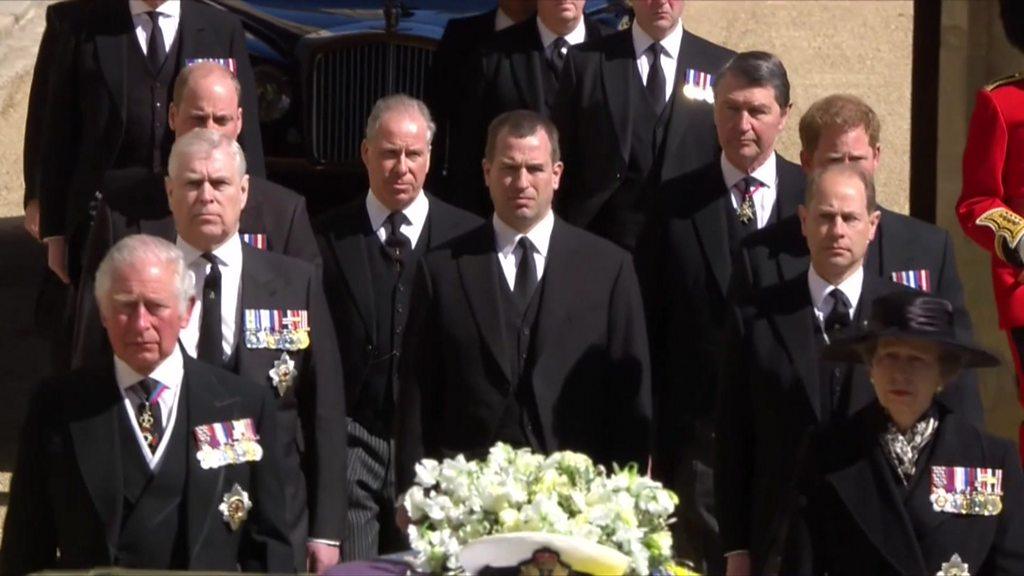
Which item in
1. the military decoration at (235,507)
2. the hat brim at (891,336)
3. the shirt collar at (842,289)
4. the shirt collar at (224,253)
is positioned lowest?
the military decoration at (235,507)

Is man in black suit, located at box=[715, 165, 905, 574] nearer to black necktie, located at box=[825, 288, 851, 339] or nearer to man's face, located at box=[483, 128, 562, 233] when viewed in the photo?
black necktie, located at box=[825, 288, 851, 339]

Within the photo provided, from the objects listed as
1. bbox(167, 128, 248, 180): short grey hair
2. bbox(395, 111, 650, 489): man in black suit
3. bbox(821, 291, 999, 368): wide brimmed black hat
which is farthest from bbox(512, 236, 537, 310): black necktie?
bbox(821, 291, 999, 368): wide brimmed black hat

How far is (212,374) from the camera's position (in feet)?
22.8

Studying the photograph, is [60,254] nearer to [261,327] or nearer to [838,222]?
[261,327]

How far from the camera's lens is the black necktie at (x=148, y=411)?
6.82m

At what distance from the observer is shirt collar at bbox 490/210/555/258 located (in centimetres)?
792

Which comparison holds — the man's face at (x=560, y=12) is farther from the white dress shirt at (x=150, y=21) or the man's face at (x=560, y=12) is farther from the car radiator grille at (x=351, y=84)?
the car radiator grille at (x=351, y=84)

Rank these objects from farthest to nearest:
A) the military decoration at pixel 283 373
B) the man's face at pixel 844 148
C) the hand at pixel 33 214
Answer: the hand at pixel 33 214
the man's face at pixel 844 148
the military decoration at pixel 283 373

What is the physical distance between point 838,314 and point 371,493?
177 cm

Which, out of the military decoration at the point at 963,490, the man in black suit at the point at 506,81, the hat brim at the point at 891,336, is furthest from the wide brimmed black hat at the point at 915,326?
the man in black suit at the point at 506,81

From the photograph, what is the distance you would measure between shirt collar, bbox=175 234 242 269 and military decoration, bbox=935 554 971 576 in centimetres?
236

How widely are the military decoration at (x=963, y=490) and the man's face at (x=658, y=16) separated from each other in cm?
266

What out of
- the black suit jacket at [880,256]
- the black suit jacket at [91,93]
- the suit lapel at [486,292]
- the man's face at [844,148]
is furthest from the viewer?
the black suit jacket at [91,93]

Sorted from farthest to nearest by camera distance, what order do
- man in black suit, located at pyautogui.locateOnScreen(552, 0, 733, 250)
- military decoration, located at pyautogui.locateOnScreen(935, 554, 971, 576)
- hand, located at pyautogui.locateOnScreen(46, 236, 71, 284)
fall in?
Answer: hand, located at pyautogui.locateOnScreen(46, 236, 71, 284)
man in black suit, located at pyautogui.locateOnScreen(552, 0, 733, 250)
military decoration, located at pyautogui.locateOnScreen(935, 554, 971, 576)
